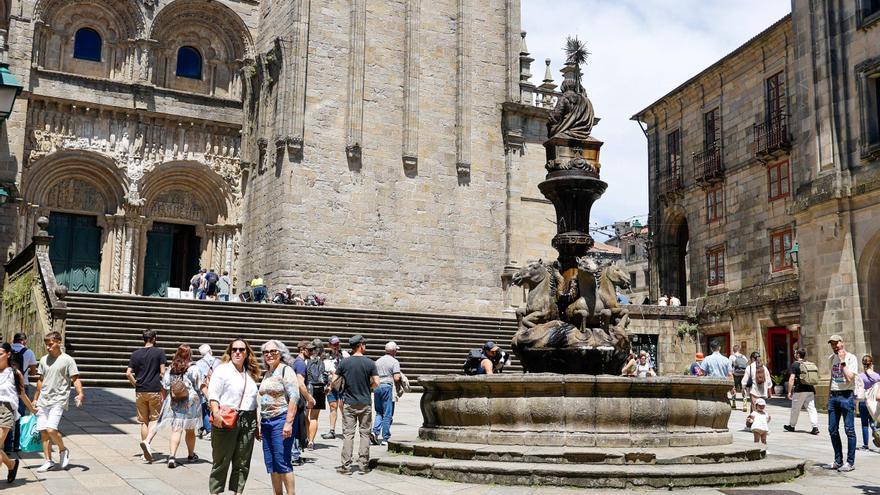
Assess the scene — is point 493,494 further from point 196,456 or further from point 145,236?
point 145,236

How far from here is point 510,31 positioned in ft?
110

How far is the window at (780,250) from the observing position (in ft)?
88.7

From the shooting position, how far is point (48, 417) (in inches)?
365

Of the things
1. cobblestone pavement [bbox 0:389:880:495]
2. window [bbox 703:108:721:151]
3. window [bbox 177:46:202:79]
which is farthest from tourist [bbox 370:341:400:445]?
window [bbox 177:46:202:79]

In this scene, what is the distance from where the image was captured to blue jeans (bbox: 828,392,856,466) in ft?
33.3

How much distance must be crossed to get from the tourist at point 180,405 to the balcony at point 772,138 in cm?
2227

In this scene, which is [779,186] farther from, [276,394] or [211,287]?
[276,394]

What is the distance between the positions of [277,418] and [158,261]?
81.9 ft

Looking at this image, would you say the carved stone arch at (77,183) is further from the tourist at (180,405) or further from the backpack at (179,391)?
the backpack at (179,391)

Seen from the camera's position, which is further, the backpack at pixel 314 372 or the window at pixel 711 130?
the window at pixel 711 130

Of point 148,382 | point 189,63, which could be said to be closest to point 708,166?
point 189,63

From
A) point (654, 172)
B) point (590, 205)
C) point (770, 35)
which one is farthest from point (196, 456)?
point (654, 172)

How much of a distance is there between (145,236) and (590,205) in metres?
21.5

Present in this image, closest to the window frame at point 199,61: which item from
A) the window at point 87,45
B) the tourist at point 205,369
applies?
the window at point 87,45
